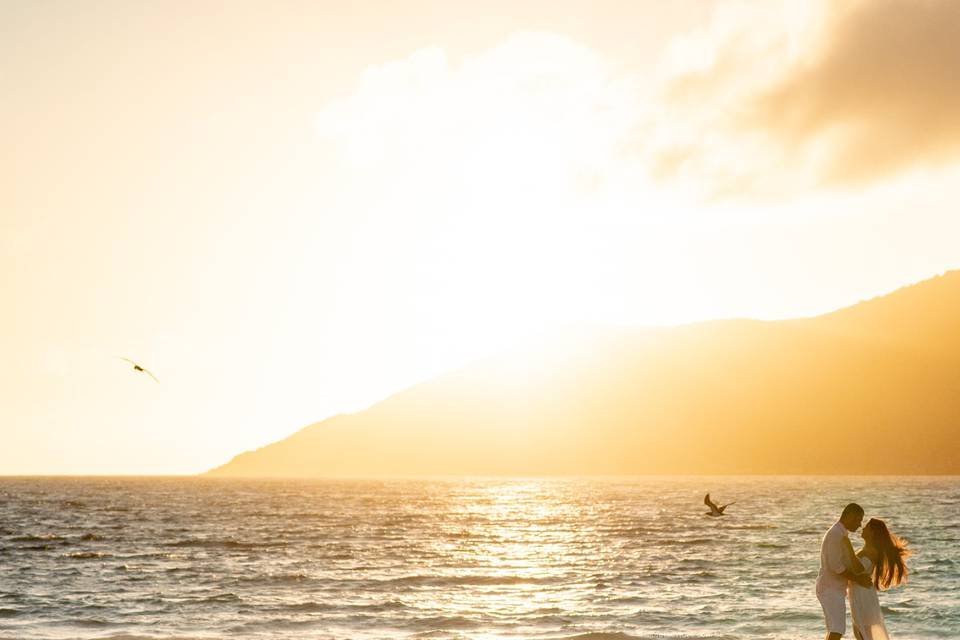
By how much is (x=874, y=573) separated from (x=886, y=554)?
424 mm

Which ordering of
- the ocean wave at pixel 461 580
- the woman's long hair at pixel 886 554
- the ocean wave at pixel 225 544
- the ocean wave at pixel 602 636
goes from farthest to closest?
1. the ocean wave at pixel 225 544
2. the ocean wave at pixel 461 580
3. the ocean wave at pixel 602 636
4. the woman's long hair at pixel 886 554

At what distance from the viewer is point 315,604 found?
34500mm

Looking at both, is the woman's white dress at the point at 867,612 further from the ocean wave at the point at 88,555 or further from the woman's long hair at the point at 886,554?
the ocean wave at the point at 88,555

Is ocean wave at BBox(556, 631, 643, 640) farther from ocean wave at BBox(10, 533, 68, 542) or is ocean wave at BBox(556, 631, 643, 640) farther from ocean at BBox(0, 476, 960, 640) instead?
ocean wave at BBox(10, 533, 68, 542)

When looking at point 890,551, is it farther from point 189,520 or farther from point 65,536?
point 189,520

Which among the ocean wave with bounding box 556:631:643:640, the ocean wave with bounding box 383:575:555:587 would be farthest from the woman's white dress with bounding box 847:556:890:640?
the ocean wave with bounding box 383:575:555:587

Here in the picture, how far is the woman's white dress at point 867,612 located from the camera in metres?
17.6

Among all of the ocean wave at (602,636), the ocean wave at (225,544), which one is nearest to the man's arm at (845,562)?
the ocean wave at (602,636)

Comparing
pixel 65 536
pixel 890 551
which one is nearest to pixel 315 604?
pixel 890 551

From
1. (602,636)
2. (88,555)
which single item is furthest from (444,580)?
(88,555)

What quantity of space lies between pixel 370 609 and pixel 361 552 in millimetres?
20848

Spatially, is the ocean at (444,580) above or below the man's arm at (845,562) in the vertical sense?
below

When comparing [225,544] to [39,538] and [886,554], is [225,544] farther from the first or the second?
[886,554]

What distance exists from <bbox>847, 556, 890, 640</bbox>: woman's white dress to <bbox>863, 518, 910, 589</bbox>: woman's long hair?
20 centimetres
